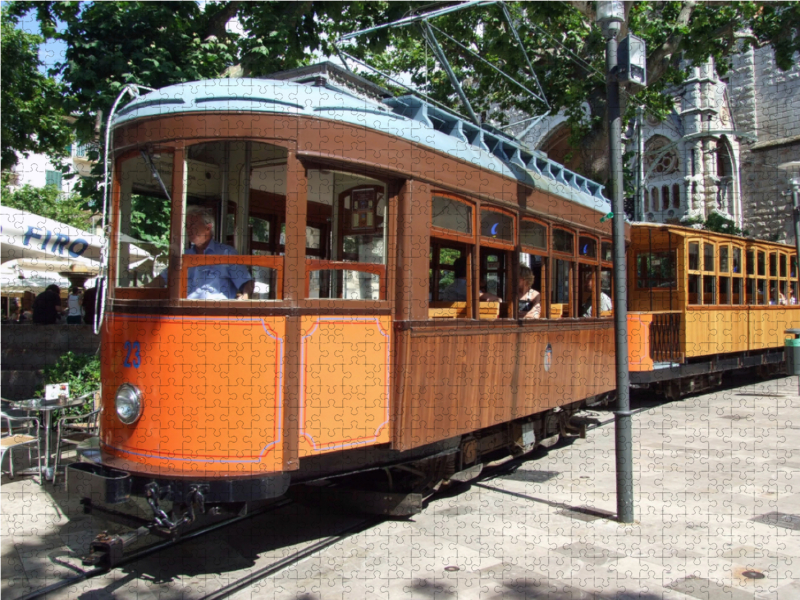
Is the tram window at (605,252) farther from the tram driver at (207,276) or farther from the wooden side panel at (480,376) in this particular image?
the tram driver at (207,276)

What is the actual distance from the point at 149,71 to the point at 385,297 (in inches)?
212

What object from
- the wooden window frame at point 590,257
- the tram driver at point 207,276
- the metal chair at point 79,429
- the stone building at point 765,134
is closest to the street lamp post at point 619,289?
the wooden window frame at point 590,257

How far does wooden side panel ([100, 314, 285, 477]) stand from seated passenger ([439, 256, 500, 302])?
1887 mm

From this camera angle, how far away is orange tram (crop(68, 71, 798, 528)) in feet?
14.0

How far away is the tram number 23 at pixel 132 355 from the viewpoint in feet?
14.5

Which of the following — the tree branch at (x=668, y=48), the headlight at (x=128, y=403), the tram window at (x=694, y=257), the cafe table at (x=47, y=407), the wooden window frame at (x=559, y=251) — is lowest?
the cafe table at (x=47, y=407)

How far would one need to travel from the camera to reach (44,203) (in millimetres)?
23953

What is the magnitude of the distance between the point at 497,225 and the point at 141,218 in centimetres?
292

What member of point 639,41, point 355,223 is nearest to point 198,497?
point 355,223

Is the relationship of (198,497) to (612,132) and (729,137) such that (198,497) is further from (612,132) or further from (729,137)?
(729,137)

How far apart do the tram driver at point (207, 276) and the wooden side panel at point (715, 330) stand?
971 cm

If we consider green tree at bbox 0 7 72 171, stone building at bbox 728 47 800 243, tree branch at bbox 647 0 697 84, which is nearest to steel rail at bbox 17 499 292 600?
green tree at bbox 0 7 72 171

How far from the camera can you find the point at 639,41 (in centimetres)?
579

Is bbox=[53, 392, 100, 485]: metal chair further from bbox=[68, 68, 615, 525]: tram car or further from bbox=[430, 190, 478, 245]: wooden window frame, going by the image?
bbox=[430, 190, 478, 245]: wooden window frame
